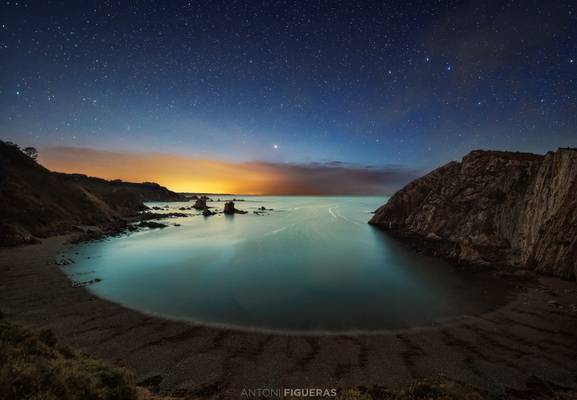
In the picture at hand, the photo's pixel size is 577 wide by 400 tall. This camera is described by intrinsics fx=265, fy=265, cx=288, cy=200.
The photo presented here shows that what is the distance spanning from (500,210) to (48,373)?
152ft

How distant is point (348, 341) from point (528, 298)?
15.0m

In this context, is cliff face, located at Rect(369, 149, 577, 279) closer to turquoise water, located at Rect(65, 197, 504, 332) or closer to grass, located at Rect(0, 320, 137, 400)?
turquoise water, located at Rect(65, 197, 504, 332)

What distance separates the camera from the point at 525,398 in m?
9.52

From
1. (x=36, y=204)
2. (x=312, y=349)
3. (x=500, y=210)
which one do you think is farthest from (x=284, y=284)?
(x=36, y=204)

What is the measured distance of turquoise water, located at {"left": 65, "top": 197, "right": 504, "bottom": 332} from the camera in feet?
57.1

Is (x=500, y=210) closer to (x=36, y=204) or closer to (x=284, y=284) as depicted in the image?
(x=284, y=284)

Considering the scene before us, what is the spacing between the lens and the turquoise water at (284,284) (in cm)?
1739

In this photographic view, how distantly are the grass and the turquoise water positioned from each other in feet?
26.5

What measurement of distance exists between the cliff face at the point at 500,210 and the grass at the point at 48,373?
31.7m

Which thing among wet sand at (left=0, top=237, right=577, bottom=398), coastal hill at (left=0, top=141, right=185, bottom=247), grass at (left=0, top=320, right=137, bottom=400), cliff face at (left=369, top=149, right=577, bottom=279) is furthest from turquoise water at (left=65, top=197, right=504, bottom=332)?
coastal hill at (left=0, top=141, right=185, bottom=247)

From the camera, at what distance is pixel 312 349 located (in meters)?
12.9

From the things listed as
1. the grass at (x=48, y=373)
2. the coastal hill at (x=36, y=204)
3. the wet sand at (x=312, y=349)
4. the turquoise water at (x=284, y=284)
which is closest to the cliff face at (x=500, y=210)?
the turquoise water at (x=284, y=284)

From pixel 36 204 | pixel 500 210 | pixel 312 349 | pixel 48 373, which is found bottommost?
pixel 312 349

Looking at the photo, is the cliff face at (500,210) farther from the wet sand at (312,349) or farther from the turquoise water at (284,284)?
the wet sand at (312,349)
